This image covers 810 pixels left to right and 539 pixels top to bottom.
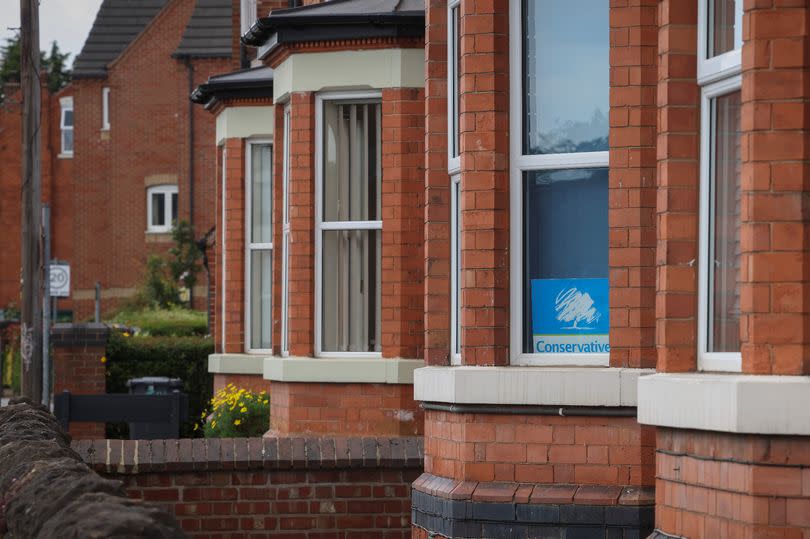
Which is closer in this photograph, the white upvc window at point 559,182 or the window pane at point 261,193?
the white upvc window at point 559,182

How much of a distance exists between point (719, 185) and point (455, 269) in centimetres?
272

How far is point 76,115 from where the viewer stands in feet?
174

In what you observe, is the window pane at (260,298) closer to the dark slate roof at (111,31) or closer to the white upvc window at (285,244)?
the white upvc window at (285,244)

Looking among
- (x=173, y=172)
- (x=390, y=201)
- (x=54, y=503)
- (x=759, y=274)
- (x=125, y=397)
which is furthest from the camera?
(x=173, y=172)

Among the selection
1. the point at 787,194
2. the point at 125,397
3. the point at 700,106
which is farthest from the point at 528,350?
the point at 125,397

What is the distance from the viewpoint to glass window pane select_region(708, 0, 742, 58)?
7172 mm

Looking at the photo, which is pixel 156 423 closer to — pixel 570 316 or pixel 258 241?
pixel 258 241

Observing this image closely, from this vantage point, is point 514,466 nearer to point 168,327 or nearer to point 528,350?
point 528,350

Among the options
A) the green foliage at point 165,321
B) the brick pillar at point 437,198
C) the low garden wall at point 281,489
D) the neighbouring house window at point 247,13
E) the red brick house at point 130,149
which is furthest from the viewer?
the red brick house at point 130,149

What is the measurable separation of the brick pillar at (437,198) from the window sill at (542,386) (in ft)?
2.28

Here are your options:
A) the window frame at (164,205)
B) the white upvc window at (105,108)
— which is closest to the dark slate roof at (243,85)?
the window frame at (164,205)

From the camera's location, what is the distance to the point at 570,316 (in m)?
8.89

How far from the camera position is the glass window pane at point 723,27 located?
23.5 ft

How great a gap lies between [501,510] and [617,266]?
131 cm
